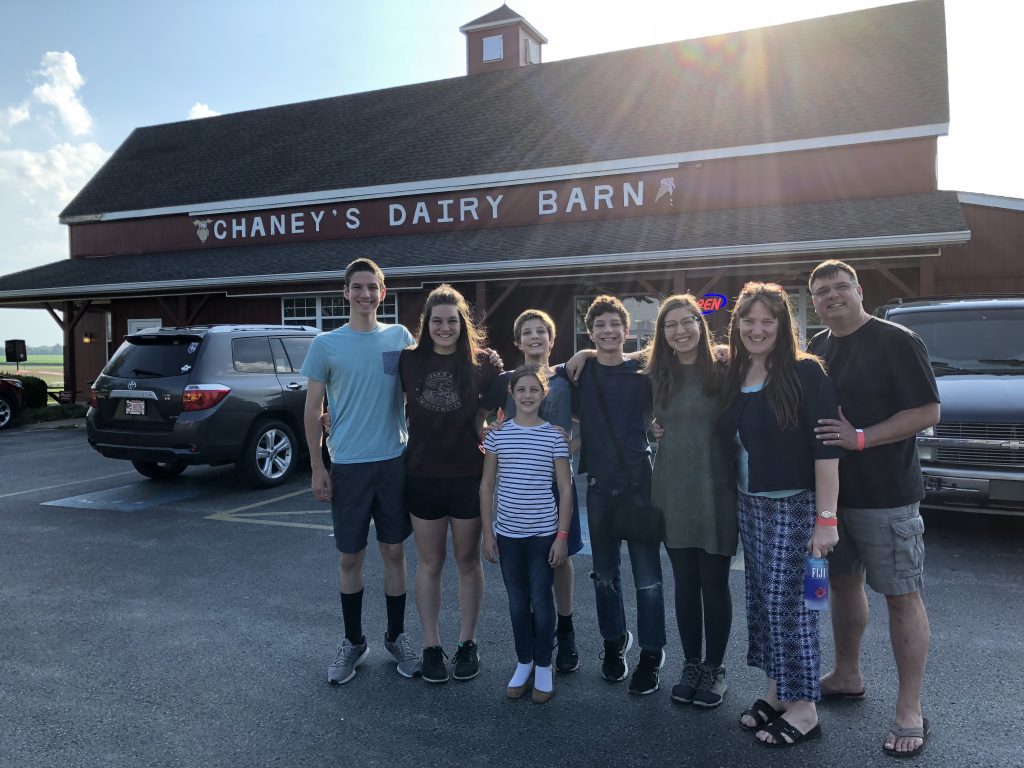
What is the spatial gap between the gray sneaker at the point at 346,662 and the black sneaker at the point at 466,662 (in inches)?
18.7

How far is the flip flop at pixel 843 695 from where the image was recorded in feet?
10.4

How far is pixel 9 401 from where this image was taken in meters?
14.6

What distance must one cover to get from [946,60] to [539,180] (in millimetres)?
8445

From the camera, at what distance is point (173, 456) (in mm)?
7258

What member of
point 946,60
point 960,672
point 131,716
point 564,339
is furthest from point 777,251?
point 131,716

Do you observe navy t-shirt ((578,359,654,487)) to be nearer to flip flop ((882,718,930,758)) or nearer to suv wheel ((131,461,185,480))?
flip flop ((882,718,930,758))

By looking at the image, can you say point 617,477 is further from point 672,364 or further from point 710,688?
point 710,688

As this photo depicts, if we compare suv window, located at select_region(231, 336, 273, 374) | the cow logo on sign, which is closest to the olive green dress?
suv window, located at select_region(231, 336, 273, 374)

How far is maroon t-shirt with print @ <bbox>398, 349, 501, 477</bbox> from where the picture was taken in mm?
3406

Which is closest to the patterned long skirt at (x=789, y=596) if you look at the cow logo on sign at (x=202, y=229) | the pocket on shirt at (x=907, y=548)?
the pocket on shirt at (x=907, y=548)

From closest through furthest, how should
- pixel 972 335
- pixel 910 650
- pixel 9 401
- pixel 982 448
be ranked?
1. pixel 910 650
2. pixel 982 448
3. pixel 972 335
4. pixel 9 401

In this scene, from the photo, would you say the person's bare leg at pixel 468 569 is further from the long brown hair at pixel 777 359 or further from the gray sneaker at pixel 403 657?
the long brown hair at pixel 777 359

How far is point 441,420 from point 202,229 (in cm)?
1872

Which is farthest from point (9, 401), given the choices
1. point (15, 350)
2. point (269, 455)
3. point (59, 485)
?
point (269, 455)
